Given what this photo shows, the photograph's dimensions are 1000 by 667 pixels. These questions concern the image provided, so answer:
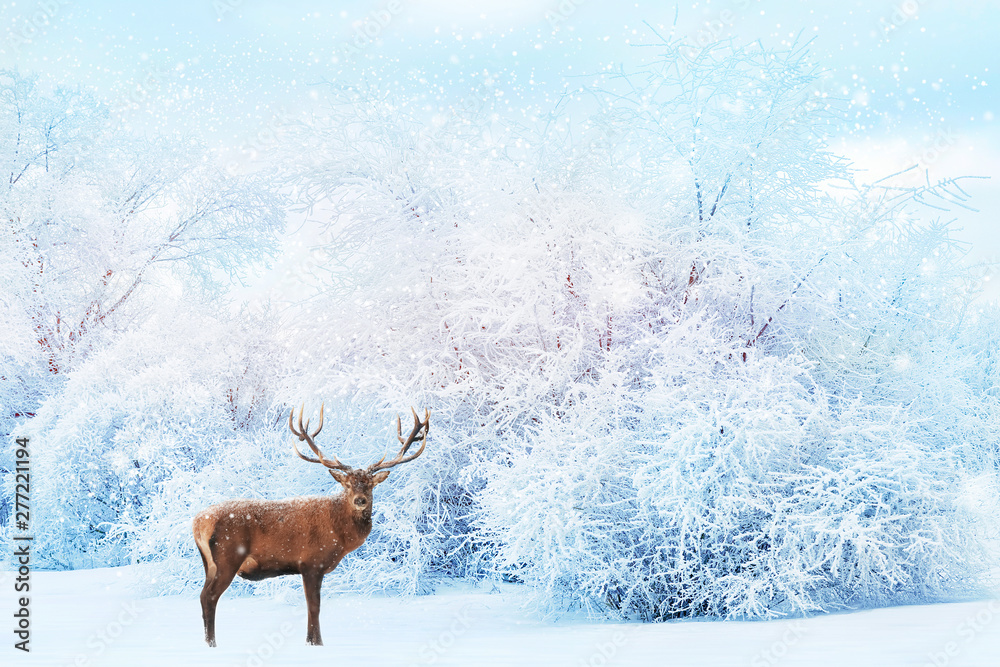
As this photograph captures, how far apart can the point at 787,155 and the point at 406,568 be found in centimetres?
530

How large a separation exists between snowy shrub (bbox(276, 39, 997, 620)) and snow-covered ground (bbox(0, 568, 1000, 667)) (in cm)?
42

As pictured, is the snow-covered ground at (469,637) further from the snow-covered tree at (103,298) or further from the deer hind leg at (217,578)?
the snow-covered tree at (103,298)

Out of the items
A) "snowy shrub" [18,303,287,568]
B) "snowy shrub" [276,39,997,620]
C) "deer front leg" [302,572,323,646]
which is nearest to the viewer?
"deer front leg" [302,572,323,646]

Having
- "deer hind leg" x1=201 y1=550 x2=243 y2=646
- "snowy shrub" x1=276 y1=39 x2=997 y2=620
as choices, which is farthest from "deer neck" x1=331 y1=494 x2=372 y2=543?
"snowy shrub" x1=276 y1=39 x2=997 y2=620

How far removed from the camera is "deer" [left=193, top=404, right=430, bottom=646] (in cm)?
519

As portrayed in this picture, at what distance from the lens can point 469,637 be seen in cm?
657

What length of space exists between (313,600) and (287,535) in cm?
41

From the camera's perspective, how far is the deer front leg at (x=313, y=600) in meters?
5.33

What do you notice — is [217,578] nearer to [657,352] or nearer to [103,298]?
[657,352]

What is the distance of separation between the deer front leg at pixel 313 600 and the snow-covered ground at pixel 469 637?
65mm

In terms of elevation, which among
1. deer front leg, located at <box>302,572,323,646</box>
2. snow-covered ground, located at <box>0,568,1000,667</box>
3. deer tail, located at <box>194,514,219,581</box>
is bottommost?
snow-covered ground, located at <box>0,568,1000,667</box>

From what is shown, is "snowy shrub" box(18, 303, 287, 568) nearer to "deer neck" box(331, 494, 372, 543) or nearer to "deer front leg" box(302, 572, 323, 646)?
"deer front leg" box(302, 572, 323, 646)

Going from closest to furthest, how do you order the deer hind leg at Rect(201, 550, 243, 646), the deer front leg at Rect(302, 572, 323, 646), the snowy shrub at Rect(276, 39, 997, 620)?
the deer hind leg at Rect(201, 550, 243, 646) → the deer front leg at Rect(302, 572, 323, 646) → the snowy shrub at Rect(276, 39, 997, 620)

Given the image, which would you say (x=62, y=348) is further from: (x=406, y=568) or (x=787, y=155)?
(x=787, y=155)
